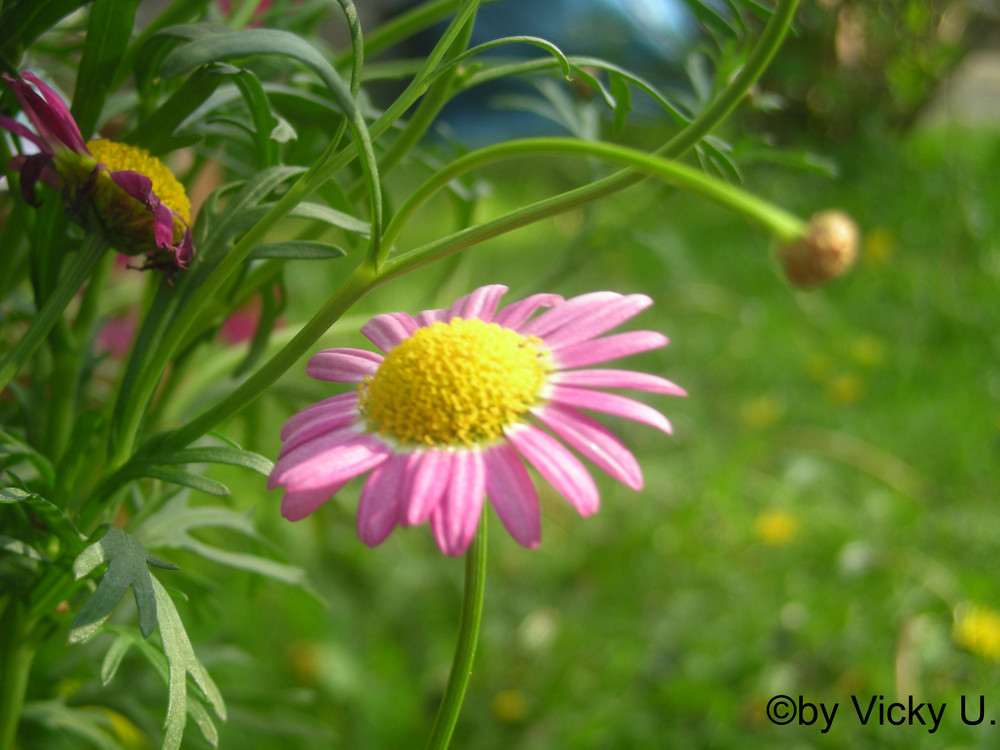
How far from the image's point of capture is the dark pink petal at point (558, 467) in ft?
0.98

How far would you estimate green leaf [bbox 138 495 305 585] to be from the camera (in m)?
0.46

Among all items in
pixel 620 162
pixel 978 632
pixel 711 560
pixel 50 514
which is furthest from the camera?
pixel 711 560

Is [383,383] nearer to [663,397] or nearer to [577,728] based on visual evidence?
[577,728]

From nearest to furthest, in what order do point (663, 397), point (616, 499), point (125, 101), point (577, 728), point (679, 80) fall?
point (125, 101) < point (577, 728) < point (616, 499) < point (663, 397) < point (679, 80)

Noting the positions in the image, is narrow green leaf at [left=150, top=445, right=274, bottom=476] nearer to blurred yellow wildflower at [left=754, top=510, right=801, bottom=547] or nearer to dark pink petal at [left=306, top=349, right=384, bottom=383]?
dark pink petal at [left=306, top=349, right=384, bottom=383]

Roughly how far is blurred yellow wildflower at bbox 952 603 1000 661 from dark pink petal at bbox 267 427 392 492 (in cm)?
74

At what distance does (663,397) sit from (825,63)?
107 cm

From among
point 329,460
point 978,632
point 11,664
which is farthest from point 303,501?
point 978,632

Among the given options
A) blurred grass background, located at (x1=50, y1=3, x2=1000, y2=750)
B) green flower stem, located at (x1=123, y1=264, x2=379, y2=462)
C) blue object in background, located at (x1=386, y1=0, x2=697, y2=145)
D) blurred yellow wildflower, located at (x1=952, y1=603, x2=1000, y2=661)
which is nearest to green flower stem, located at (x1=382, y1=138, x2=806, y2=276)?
green flower stem, located at (x1=123, y1=264, x2=379, y2=462)

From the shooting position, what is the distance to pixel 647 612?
3.31 feet

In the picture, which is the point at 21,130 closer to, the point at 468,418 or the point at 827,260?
the point at 468,418

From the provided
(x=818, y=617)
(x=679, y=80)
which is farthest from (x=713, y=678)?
(x=679, y=80)

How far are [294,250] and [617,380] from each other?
152 mm

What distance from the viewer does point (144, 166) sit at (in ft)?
1.28
